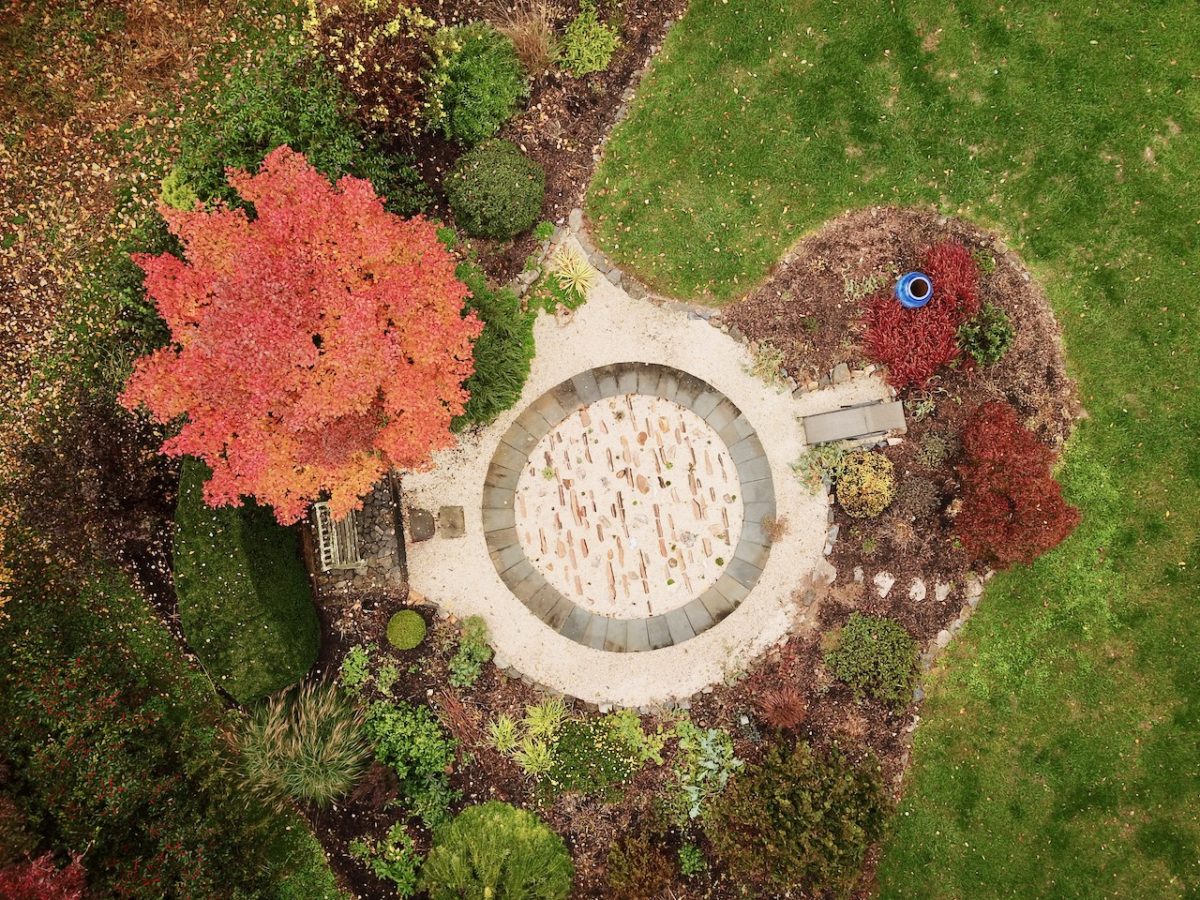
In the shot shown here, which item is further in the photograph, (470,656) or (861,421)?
(470,656)

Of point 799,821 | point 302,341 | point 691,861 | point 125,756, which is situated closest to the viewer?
point 302,341

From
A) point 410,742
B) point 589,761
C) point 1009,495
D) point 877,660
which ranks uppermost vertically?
point 1009,495

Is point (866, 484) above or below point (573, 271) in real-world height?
below

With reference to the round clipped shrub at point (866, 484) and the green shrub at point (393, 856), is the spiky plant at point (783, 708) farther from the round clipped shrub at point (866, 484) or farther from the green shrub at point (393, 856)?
the green shrub at point (393, 856)

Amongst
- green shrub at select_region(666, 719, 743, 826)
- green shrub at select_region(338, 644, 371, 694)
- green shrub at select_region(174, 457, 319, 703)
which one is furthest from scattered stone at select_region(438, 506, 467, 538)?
green shrub at select_region(666, 719, 743, 826)

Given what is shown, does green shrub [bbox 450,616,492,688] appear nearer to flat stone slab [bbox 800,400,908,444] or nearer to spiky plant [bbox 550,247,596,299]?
spiky plant [bbox 550,247,596,299]

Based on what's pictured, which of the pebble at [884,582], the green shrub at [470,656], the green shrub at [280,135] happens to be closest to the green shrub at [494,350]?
Answer: the green shrub at [280,135]

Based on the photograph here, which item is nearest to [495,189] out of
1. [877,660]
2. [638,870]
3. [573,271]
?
[573,271]

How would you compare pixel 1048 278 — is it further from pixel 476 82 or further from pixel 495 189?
pixel 476 82
